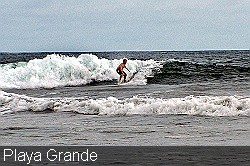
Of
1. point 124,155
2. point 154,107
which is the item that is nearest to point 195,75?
point 154,107

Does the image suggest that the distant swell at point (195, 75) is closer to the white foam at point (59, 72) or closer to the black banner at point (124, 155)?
the white foam at point (59, 72)

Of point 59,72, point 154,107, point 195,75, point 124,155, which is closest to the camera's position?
point 124,155

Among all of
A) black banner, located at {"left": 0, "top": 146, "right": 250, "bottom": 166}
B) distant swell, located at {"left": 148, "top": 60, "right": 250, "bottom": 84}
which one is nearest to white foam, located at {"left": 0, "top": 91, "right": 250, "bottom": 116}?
black banner, located at {"left": 0, "top": 146, "right": 250, "bottom": 166}

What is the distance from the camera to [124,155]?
671 cm

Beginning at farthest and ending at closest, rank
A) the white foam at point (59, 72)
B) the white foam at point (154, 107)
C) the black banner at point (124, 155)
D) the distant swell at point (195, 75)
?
the white foam at point (59, 72) → the distant swell at point (195, 75) → the white foam at point (154, 107) → the black banner at point (124, 155)

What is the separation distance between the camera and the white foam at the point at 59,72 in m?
25.5

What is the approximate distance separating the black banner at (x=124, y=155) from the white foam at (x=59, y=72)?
670 inches

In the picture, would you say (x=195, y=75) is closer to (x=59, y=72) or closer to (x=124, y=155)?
(x=59, y=72)

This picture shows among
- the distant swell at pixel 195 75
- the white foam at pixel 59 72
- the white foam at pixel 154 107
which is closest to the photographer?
the white foam at pixel 154 107

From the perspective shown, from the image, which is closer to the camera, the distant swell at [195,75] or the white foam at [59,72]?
the distant swell at [195,75]

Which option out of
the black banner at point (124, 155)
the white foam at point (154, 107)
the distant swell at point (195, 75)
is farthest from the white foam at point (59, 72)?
the black banner at point (124, 155)

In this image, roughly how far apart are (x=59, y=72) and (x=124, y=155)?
21.1 metres

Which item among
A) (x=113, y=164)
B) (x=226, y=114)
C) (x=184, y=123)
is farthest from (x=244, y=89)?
(x=113, y=164)

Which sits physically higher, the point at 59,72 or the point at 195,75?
the point at 59,72
